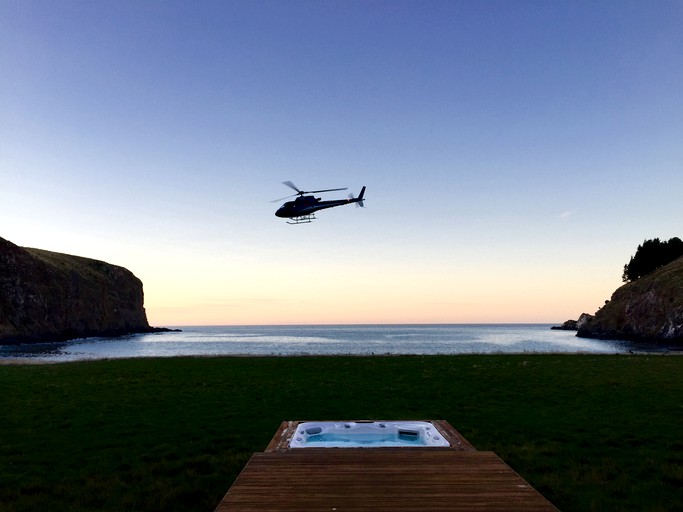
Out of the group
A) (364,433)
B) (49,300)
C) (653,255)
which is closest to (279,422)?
(364,433)

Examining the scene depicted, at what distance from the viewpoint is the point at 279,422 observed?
16328 millimetres

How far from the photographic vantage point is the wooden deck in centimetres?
689

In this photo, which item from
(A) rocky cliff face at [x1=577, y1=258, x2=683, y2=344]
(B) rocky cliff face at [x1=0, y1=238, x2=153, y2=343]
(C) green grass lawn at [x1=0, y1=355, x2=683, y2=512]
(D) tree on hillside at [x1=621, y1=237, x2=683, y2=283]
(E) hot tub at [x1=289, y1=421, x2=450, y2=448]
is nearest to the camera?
(C) green grass lawn at [x1=0, y1=355, x2=683, y2=512]

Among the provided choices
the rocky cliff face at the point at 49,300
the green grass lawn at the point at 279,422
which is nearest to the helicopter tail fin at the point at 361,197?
the green grass lawn at the point at 279,422

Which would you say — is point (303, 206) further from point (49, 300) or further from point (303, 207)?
point (49, 300)

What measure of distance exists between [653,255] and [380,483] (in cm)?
17472

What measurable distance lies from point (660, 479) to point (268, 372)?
24444mm

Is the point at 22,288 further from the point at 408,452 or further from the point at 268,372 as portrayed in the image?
the point at 408,452

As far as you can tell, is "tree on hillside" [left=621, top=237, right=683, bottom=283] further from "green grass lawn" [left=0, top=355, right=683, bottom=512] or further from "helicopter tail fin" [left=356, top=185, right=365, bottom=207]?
"green grass lawn" [left=0, top=355, right=683, bottom=512]

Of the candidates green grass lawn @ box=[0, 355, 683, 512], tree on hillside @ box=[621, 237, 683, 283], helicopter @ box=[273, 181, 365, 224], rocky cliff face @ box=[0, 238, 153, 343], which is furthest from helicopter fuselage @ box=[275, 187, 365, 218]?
tree on hillside @ box=[621, 237, 683, 283]

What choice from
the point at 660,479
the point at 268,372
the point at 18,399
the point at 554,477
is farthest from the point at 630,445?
the point at 18,399

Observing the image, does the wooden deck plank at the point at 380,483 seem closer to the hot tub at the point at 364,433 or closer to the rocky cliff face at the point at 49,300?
the hot tub at the point at 364,433

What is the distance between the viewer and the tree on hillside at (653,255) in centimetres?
14550

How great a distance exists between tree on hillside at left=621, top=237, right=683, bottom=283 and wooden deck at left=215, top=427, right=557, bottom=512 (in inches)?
6682
